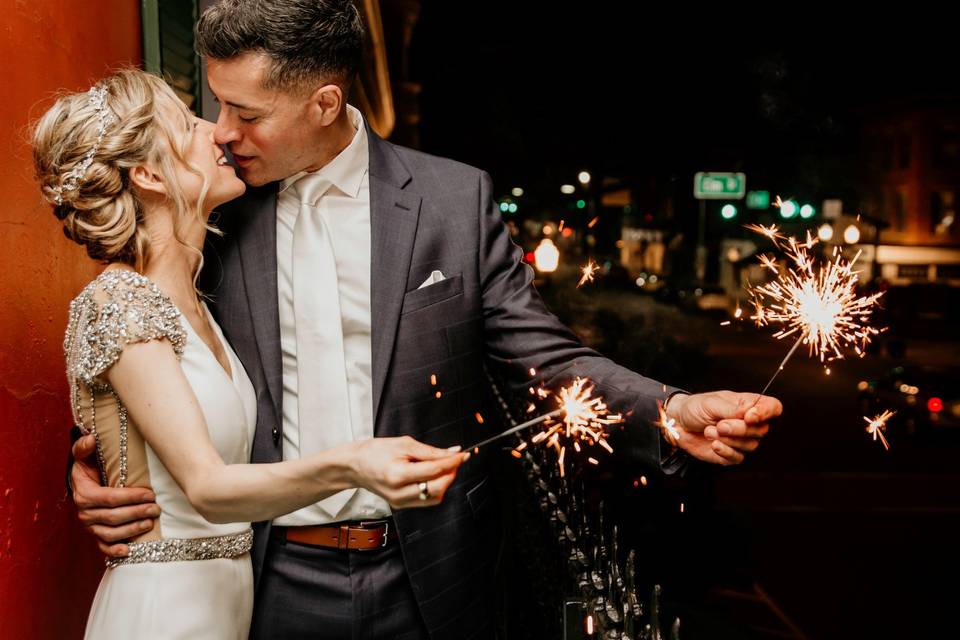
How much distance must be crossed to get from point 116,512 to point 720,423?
1.28 meters

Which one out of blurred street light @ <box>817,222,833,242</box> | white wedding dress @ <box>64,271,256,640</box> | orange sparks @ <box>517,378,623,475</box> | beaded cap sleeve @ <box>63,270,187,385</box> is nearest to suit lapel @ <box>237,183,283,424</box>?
white wedding dress @ <box>64,271,256,640</box>

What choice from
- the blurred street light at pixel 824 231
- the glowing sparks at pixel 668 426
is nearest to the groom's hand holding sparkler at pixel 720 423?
the glowing sparks at pixel 668 426

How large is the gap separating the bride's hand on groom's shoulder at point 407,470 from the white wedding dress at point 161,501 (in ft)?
1.86

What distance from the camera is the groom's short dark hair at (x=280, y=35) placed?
1982 mm

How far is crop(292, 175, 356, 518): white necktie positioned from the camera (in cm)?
202

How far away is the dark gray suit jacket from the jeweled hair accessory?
0.42 m

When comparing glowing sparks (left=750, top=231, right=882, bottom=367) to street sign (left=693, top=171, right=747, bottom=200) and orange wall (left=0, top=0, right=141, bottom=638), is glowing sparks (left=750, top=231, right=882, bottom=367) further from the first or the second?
street sign (left=693, top=171, right=747, bottom=200)

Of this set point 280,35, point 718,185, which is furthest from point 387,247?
point 718,185

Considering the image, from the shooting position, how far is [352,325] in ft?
6.91

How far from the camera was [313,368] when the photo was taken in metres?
2.02

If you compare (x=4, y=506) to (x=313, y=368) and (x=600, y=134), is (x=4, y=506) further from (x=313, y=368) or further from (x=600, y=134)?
(x=600, y=134)

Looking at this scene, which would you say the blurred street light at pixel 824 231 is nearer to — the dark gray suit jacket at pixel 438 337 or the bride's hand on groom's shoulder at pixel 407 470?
the dark gray suit jacket at pixel 438 337

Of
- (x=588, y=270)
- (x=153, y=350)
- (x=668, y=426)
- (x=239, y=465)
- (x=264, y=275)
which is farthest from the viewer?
(x=588, y=270)

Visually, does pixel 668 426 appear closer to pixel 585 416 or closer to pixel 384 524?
pixel 585 416
